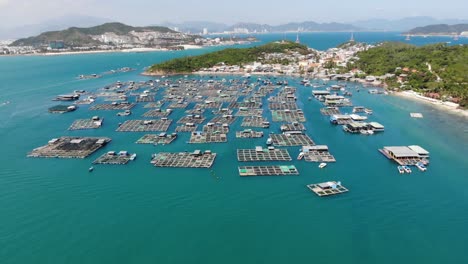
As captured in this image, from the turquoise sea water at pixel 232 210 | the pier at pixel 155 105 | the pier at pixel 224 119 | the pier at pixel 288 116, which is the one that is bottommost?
the turquoise sea water at pixel 232 210

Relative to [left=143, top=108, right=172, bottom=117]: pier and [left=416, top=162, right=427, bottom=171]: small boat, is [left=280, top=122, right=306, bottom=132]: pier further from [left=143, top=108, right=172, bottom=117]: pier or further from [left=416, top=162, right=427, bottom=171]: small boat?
[left=143, top=108, right=172, bottom=117]: pier

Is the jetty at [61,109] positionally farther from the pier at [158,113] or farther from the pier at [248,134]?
the pier at [248,134]

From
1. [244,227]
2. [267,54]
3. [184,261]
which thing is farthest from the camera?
[267,54]

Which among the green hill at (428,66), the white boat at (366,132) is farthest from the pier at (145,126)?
the green hill at (428,66)

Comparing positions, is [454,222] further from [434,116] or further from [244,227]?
[434,116]

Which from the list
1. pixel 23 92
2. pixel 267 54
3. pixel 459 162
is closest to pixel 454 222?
pixel 459 162

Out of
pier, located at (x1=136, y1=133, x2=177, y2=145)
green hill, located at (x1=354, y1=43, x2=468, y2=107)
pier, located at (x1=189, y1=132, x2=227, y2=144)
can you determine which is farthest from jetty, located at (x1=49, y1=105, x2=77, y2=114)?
green hill, located at (x1=354, y1=43, x2=468, y2=107)
